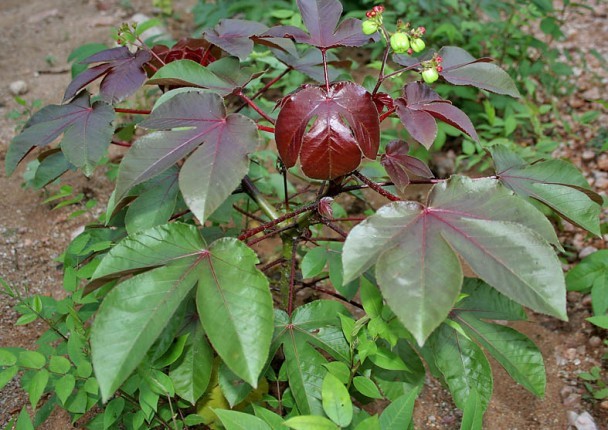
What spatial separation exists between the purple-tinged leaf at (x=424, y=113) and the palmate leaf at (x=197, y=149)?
1.02 ft

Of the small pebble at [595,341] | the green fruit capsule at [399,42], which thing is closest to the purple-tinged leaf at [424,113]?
the green fruit capsule at [399,42]

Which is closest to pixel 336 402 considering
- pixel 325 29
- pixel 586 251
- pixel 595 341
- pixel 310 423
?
pixel 310 423

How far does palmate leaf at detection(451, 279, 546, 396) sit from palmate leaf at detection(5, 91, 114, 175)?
2.95ft

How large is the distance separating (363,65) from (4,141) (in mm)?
1859

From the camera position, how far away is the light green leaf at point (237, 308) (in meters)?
0.95

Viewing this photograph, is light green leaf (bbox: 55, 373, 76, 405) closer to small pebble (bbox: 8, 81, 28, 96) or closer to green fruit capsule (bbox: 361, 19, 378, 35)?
green fruit capsule (bbox: 361, 19, 378, 35)

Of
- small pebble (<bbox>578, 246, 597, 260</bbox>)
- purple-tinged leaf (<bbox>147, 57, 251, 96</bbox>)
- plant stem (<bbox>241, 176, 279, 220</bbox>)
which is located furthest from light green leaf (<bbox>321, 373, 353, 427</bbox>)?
small pebble (<bbox>578, 246, 597, 260</bbox>)

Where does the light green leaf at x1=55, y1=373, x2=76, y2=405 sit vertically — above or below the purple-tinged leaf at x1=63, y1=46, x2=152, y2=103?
below

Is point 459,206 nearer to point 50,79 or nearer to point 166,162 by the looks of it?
point 166,162

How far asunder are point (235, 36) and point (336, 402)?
91 centimetres

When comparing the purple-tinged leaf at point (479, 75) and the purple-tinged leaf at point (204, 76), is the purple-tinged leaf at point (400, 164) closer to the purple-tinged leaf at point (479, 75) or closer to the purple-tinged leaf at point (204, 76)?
the purple-tinged leaf at point (479, 75)

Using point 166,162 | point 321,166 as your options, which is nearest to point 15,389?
point 166,162

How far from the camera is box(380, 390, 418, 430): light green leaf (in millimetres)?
1113

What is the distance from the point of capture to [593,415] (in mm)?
1542
